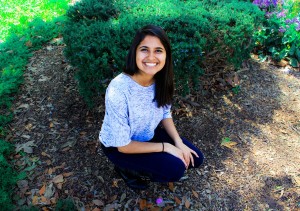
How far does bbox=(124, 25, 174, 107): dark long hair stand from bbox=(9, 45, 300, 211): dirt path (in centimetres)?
102

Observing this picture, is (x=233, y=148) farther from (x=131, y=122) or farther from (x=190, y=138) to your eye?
(x=131, y=122)

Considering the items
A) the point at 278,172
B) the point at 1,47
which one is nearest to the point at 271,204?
the point at 278,172

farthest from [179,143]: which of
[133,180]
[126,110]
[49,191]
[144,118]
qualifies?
[49,191]

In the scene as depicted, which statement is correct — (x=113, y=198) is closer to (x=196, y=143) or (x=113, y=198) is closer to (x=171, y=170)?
(x=171, y=170)

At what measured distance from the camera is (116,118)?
7.07 feet

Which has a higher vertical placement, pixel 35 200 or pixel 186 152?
pixel 186 152

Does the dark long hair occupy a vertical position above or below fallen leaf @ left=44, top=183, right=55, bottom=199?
above

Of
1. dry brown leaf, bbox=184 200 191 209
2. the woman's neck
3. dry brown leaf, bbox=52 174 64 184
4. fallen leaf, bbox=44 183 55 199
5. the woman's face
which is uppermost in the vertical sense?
the woman's face

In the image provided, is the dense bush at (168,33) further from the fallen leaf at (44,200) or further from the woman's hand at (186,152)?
the fallen leaf at (44,200)

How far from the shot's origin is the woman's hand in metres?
2.54

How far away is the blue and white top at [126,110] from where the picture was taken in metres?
2.13

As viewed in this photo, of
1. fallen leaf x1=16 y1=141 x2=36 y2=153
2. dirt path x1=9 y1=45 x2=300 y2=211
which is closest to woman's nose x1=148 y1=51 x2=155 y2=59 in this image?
dirt path x1=9 y1=45 x2=300 y2=211

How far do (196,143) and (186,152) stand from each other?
0.78 m

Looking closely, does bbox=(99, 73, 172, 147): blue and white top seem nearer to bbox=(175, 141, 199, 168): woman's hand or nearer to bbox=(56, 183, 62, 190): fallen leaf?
bbox=(175, 141, 199, 168): woman's hand
